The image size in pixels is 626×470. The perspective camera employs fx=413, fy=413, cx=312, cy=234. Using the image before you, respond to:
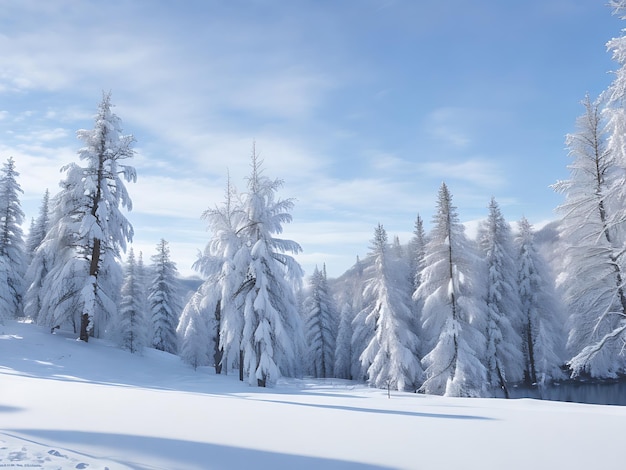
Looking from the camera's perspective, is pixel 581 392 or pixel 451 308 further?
pixel 581 392

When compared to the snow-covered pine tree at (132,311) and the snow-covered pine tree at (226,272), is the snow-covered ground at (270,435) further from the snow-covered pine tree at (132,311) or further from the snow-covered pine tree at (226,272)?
the snow-covered pine tree at (132,311)

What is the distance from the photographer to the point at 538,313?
1326 inches

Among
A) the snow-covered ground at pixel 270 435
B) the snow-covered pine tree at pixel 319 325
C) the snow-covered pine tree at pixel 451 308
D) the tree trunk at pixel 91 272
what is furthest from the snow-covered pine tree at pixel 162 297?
the snow-covered ground at pixel 270 435

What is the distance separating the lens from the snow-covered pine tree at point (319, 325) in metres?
51.7

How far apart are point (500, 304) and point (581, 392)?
8.64 m

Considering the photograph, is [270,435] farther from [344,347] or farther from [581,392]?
[344,347]

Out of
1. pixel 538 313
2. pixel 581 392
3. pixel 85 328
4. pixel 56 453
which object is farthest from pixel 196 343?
pixel 56 453

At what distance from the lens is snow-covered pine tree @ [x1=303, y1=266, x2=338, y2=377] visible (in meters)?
51.7

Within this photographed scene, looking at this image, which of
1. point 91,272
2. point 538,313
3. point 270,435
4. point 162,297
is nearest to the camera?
point 270,435

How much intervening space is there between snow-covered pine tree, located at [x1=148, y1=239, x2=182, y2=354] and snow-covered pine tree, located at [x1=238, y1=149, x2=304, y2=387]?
23.0 m

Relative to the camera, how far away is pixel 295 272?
72.7 ft

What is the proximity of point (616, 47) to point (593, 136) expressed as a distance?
597 centimetres

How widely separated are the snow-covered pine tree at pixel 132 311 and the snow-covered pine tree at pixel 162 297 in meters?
3.07

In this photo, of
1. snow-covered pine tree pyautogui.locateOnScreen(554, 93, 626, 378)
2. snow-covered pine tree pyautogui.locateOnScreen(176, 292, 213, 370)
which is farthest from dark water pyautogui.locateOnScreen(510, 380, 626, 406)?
snow-covered pine tree pyautogui.locateOnScreen(176, 292, 213, 370)
